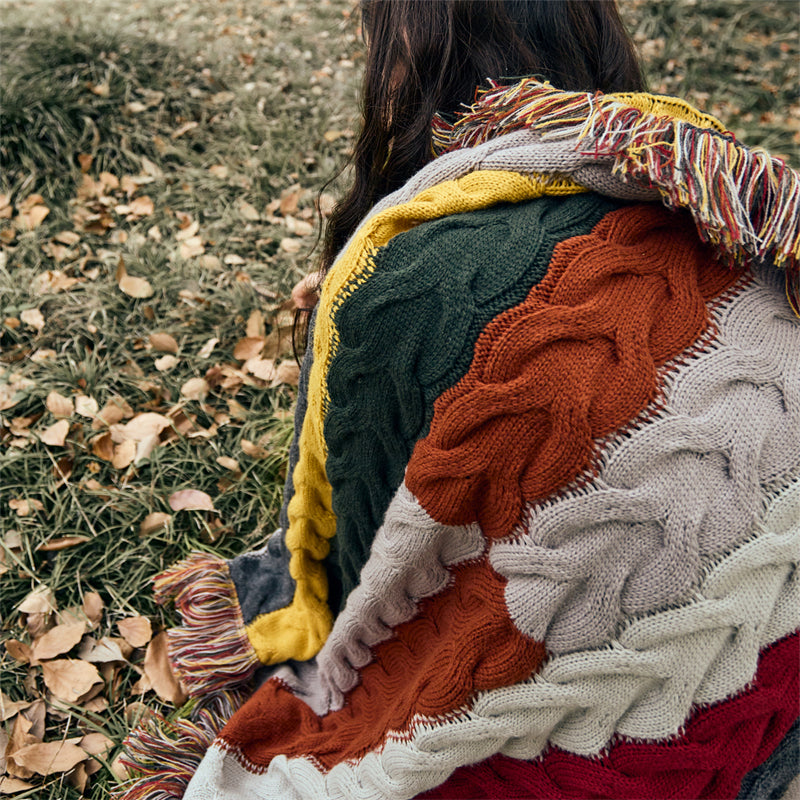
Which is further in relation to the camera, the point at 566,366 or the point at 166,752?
the point at 166,752

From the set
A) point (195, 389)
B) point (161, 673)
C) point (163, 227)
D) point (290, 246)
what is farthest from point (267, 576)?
point (163, 227)

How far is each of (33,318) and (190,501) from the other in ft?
3.21

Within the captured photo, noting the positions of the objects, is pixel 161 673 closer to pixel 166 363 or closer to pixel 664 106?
pixel 166 363

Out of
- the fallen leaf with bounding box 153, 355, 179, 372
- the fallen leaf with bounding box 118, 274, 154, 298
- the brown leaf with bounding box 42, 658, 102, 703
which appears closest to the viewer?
the brown leaf with bounding box 42, 658, 102, 703

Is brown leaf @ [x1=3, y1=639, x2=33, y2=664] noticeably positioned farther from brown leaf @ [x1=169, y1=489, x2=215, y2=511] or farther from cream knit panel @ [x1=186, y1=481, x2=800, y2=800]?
cream knit panel @ [x1=186, y1=481, x2=800, y2=800]

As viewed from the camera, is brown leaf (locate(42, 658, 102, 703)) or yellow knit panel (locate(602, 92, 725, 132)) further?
brown leaf (locate(42, 658, 102, 703))

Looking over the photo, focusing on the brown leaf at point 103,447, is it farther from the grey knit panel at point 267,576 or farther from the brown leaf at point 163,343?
the grey knit panel at point 267,576

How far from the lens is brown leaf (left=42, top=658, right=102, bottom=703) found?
5.27 feet

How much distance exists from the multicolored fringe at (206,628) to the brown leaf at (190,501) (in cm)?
19

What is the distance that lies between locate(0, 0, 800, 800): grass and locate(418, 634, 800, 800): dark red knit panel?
1084mm

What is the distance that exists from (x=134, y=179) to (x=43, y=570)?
6.06 ft

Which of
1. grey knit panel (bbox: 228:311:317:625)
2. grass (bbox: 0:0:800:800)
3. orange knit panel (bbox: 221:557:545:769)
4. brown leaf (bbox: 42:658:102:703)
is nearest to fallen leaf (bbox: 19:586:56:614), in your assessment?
grass (bbox: 0:0:800:800)

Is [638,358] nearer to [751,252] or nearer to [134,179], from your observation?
[751,252]

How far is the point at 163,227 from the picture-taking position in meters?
2.82
